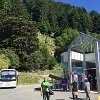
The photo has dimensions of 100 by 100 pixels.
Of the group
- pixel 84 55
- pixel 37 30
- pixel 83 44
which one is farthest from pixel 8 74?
pixel 37 30

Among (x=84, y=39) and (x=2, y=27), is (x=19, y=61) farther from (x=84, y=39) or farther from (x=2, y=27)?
(x=84, y=39)

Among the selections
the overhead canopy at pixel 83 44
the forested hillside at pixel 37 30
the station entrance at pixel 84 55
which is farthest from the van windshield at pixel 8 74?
the forested hillside at pixel 37 30

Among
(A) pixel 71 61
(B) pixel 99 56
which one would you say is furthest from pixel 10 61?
(B) pixel 99 56

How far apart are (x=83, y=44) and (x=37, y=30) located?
45.5 metres

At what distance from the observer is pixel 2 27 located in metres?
68.6

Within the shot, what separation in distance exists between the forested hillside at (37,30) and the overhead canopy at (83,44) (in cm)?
2218

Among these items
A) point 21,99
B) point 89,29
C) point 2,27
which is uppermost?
point 89,29

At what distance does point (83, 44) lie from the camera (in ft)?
108

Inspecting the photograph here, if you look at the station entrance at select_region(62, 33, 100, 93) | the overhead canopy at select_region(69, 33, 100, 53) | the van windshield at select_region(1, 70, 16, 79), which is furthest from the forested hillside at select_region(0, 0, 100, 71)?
the station entrance at select_region(62, 33, 100, 93)

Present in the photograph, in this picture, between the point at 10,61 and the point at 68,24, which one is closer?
the point at 10,61

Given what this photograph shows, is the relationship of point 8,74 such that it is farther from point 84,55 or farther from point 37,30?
point 37,30

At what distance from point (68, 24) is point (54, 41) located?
20070 mm

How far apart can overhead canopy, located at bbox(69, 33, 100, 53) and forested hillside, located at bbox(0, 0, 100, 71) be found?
72.8 ft

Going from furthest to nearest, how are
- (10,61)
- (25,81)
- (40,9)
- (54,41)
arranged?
(40,9) → (54,41) → (10,61) → (25,81)
